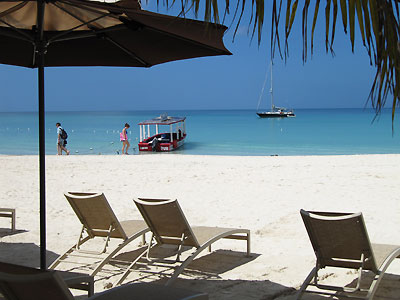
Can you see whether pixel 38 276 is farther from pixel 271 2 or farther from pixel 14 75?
pixel 14 75

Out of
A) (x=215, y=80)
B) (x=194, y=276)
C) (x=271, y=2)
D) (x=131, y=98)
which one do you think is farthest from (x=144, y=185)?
(x=131, y=98)

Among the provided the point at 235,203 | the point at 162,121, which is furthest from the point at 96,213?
the point at 162,121

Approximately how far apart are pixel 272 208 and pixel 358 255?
3.46m

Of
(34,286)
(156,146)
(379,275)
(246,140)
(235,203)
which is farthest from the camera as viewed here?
(246,140)

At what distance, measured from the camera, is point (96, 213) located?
4238mm

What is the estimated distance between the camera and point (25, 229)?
5863mm

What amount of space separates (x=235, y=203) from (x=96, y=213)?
3383 mm

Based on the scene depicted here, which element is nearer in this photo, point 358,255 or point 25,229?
point 358,255

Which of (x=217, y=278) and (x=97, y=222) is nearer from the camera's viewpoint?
(x=217, y=278)

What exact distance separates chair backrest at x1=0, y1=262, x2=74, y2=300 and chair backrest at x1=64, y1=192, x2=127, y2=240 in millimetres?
1967

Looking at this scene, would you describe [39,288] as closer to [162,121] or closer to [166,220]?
[166,220]

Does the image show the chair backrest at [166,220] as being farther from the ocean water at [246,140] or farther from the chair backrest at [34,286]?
the ocean water at [246,140]

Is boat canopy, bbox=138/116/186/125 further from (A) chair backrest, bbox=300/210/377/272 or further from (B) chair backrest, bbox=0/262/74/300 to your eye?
(B) chair backrest, bbox=0/262/74/300

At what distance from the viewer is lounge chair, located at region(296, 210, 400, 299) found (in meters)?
3.30
